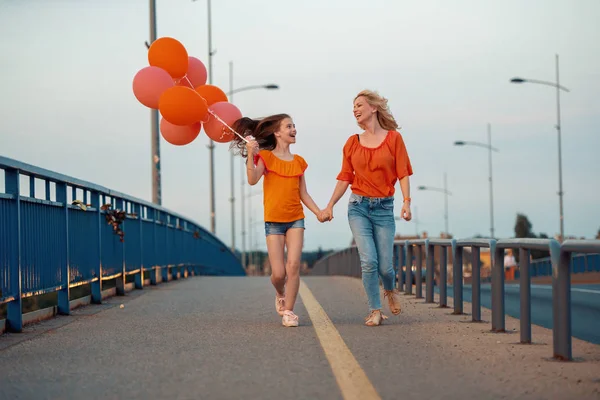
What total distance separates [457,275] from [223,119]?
3063mm

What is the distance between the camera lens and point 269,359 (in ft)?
23.1

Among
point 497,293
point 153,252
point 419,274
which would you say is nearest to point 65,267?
point 497,293

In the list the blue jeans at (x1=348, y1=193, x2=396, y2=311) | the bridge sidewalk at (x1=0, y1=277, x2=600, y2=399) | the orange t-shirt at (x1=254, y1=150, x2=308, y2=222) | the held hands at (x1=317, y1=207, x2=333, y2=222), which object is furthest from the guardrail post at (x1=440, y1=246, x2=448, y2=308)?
the orange t-shirt at (x1=254, y1=150, x2=308, y2=222)

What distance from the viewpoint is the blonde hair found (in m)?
9.75

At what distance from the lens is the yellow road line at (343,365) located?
5.70m

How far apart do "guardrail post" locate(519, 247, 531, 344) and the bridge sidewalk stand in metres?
0.13

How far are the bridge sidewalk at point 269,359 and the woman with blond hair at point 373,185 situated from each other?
0.61 m

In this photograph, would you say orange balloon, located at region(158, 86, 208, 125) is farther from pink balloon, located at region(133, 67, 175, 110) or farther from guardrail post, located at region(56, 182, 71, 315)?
guardrail post, located at region(56, 182, 71, 315)

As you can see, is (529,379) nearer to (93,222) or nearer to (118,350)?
(118,350)

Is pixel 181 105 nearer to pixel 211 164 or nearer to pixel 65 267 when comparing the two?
pixel 65 267

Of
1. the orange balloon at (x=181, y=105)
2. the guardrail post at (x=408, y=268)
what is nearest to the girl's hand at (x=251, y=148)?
the orange balloon at (x=181, y=105)

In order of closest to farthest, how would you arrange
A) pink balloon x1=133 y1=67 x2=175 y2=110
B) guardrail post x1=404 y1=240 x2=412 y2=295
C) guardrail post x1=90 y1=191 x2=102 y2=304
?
1. pink balloon x1=133 y1=67 x2=175 y2=110
2. guardrail post x1=90 y1=191 x2=102 y2=304
3. guardrail post x1=404 y1=240 x2=412 y2=295

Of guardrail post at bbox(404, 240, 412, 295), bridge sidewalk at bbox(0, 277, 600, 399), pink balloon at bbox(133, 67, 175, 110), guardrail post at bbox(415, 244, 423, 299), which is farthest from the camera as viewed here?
guardrail post at bbox(404, 240, 412, 295)

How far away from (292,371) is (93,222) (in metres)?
6.74
